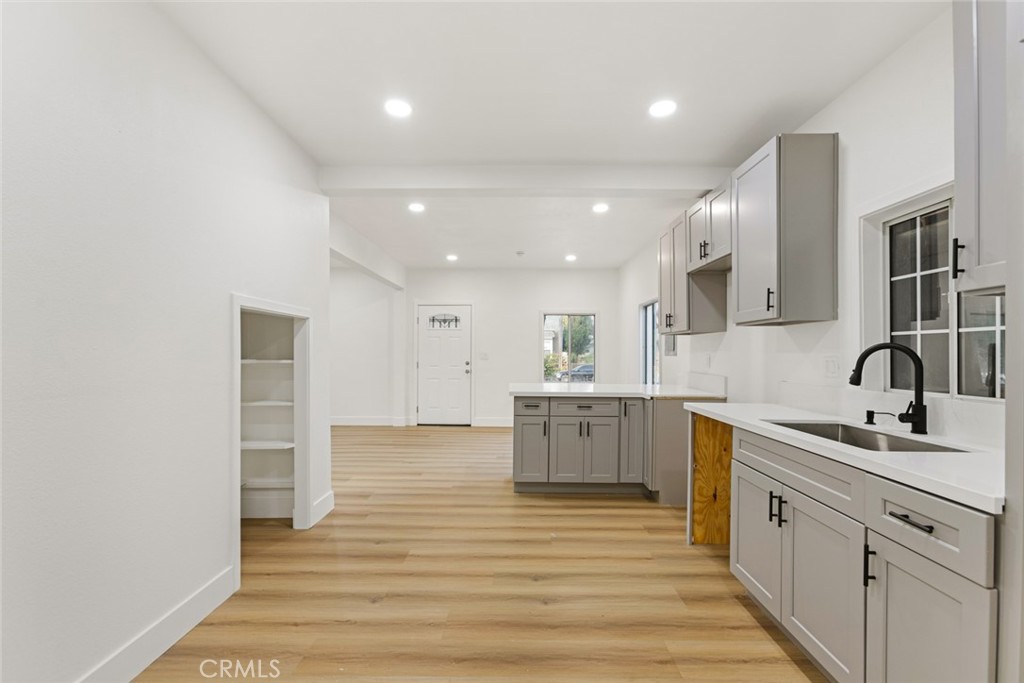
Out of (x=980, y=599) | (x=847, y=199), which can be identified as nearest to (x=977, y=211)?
(x=980, y=599)

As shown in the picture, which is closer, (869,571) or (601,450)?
(869,571)

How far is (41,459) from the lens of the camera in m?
1.45

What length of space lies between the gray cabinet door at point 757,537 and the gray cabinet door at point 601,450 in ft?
5.20

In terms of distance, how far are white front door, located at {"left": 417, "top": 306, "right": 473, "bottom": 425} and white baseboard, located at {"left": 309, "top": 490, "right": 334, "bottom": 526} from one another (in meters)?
4.07

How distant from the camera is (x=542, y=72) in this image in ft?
7.66

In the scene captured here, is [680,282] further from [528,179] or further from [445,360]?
[445,360]

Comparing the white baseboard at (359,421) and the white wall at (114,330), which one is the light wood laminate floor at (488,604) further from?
the white baseboard at (359,421)

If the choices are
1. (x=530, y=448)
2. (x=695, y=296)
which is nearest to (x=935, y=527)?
(x=695, y=296)

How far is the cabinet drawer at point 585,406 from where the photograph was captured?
4082 millimetres

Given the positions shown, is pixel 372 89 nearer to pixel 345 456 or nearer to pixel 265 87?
pixel 265 87

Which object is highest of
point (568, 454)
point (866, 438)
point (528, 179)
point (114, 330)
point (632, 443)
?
point (528, 179)

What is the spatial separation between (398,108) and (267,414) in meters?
2.38

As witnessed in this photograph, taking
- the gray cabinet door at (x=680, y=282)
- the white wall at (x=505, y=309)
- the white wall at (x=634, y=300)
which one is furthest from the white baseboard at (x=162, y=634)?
the white wall at (x=505, y=309)

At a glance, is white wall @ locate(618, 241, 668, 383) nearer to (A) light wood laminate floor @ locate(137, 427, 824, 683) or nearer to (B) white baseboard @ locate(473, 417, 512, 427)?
(B) white baseboard @ locate(473, 417, 512, 427)
